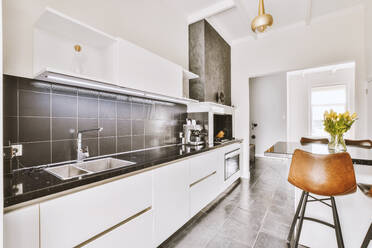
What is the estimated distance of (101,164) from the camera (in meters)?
1.64

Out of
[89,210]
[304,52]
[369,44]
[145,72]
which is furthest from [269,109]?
[89,210]

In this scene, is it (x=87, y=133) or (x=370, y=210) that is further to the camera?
(x=87, y=133)

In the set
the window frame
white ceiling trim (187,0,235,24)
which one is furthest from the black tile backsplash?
the window frame

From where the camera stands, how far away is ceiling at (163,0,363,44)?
2.72 meters

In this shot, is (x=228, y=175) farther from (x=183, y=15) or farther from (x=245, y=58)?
(x=183, y=15)

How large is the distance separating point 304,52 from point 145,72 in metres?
3.11

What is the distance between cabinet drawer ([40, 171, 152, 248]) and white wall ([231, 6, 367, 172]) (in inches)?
120

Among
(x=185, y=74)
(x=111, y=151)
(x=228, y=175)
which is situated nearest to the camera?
(x=111, y=151)

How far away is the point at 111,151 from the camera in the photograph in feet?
5.96

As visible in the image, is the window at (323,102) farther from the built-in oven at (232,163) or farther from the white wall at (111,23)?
→ the white wall at (111,23)

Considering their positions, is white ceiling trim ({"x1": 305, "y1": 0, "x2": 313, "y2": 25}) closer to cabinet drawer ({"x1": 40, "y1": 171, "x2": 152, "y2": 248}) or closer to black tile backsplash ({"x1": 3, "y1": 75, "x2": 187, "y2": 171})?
black tile backsplash ({"x1": 3, "y1": 75, "x2": 187, "y2": 171})

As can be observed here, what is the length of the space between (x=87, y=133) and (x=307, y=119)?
670cm

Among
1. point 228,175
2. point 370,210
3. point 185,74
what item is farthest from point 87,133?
point 370,210

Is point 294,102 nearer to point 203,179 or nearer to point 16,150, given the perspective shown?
point 203,179
